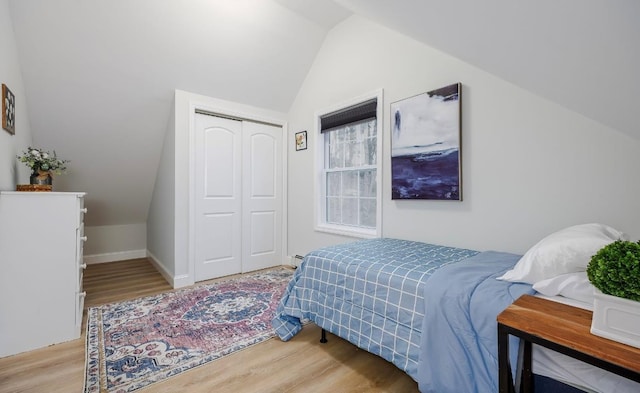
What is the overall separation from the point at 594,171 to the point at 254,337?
2508 millimetres

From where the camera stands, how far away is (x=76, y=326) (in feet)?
6.79

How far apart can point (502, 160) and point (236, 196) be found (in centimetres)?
293

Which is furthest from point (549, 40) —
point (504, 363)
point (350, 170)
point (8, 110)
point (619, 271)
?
point (8, 110)

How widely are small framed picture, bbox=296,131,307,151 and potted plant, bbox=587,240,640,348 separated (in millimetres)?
3240

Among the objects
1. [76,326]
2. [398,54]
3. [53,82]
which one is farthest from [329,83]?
[76,326]

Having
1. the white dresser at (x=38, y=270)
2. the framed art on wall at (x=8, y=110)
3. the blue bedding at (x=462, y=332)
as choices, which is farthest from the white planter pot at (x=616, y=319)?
the framed art on wall at (x=8, y=110)

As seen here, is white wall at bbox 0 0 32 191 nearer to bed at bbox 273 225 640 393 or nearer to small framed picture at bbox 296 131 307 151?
bed at bbox 273 225 640 393

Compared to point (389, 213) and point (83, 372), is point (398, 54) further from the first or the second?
point (83, 372)

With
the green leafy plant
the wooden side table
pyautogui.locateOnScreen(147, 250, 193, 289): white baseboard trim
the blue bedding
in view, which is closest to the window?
the blue bedding

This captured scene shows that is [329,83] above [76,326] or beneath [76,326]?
above

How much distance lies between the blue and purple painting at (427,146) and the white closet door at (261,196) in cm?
188

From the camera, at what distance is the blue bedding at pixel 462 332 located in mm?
1144

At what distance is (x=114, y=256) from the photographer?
14.3ft

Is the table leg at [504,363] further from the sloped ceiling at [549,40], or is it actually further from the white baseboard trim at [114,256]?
the white baseboard trim at [114,256]
